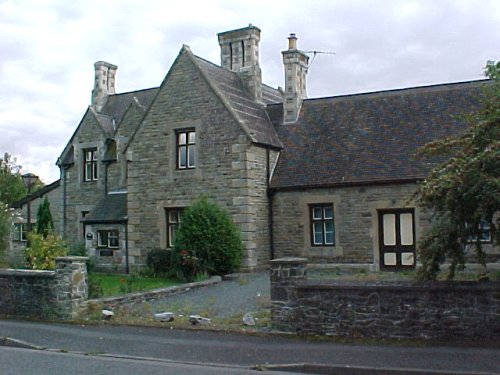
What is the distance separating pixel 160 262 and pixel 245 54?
9.31 m

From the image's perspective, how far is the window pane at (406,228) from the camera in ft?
72.0

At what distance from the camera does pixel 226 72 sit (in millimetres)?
26078

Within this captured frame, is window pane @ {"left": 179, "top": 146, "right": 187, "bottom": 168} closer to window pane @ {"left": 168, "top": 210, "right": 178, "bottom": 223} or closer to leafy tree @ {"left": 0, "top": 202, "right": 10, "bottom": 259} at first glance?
window pane @ {"left": 168, "top": 210, "right": 178, "bottom": 223}

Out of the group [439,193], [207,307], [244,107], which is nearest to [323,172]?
[244,107]

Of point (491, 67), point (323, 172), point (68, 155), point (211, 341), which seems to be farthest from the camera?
point (68, 155)

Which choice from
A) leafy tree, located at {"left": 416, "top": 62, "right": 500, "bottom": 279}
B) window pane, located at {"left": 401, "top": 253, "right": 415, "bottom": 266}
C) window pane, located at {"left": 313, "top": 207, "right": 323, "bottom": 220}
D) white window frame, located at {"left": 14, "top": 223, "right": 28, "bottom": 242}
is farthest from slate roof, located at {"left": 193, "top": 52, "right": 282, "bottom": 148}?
white window frame, located at {"left": 14, "top": 223, "right": 28, "bottom": 242}

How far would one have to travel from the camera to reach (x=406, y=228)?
72.2 ft

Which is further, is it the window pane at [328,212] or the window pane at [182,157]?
the window pane at [182,157]

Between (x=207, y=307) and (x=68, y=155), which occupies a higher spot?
(x=68, y=155)

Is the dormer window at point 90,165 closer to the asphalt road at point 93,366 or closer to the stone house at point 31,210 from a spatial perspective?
the stone house at point 31,210

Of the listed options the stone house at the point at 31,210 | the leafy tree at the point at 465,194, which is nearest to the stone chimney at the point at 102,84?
the stone house at the point at 31,210

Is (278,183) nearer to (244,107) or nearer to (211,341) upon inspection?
(244,107)

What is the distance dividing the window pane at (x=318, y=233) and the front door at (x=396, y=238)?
82.8 inches

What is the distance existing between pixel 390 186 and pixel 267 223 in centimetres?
469
